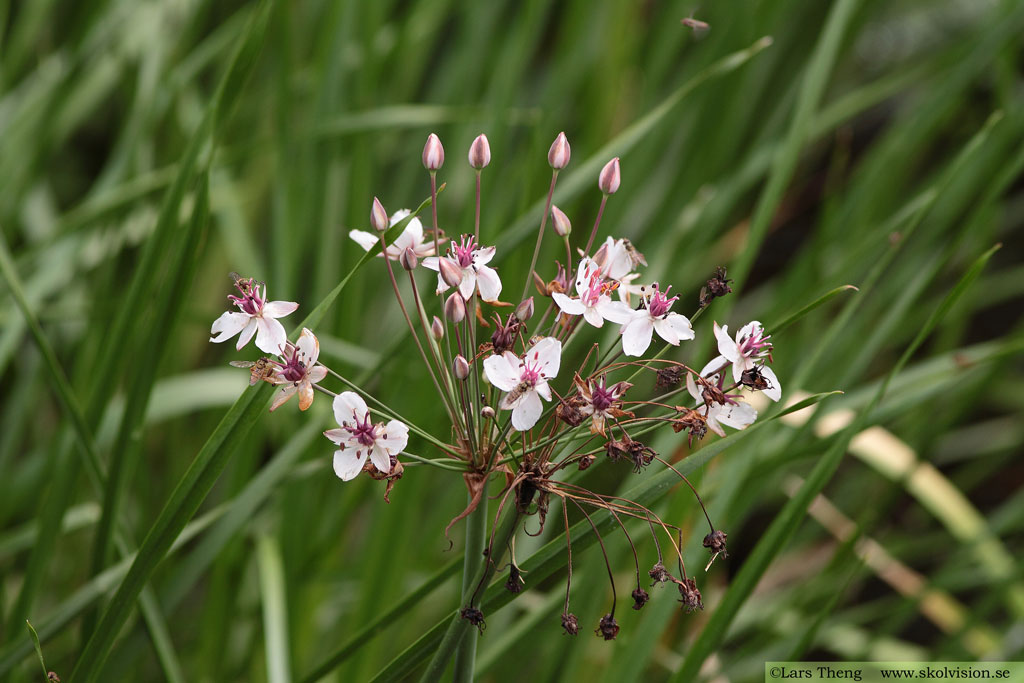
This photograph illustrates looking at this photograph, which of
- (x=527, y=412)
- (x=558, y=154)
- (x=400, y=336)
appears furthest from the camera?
(x=400, y=336)

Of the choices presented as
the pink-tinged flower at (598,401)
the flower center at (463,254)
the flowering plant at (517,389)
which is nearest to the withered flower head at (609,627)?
the flowering plant at (517,389)

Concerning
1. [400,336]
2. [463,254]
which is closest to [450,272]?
[463,254]

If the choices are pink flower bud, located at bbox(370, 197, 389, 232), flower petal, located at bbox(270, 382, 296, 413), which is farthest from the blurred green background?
pink flower bud, located at bbox(370, 197, 389, 232)

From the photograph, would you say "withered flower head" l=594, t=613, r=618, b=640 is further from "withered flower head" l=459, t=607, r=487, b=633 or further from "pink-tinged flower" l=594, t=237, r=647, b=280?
"pink-tinged flower" l=594, t=237, r=647, b=280

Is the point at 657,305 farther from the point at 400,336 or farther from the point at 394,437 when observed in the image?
the point at 400,336

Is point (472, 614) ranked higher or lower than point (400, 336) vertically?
lower

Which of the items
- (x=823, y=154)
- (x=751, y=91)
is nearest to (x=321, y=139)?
(x=751, y=91)

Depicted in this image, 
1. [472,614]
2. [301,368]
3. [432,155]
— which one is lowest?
[472,614]

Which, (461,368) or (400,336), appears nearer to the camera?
(461,368)
